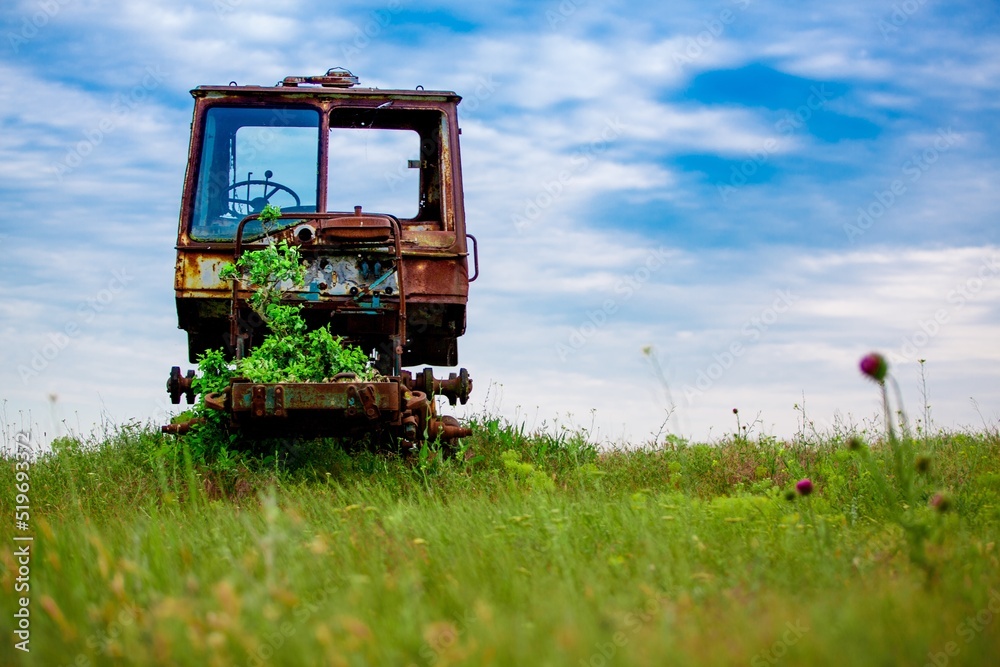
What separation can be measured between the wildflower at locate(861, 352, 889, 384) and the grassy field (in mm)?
296

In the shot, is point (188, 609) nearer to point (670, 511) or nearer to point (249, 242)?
point (670, 511)

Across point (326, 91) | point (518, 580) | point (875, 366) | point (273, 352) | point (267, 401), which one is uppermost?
point (326, 91)

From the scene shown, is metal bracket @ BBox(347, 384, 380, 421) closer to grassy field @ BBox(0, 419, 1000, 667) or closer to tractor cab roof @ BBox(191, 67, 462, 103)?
grassy field @ BBox(0, 419, 1000, 667)

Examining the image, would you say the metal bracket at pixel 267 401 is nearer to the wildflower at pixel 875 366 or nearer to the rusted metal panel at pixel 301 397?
the rusted metal panel at pixel 301 397

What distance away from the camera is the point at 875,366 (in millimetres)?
3383

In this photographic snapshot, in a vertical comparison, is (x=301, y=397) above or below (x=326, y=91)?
below

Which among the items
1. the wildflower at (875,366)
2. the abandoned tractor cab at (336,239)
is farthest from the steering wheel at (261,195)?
the wildflower at (875,366)

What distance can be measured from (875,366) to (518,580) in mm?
1455

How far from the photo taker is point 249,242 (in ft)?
25.4

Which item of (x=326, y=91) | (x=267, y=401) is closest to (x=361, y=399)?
(x=267, y=401)

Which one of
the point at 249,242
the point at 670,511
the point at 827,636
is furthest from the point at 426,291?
the point at 827,636

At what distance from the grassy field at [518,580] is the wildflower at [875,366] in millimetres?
296

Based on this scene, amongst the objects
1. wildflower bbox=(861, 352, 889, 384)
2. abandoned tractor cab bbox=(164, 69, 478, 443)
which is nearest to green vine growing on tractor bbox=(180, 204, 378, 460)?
abandoned tractor cab bbox=(164, 69, 478, 443)

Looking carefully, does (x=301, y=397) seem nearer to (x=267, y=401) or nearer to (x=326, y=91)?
(x=267, y=401)
